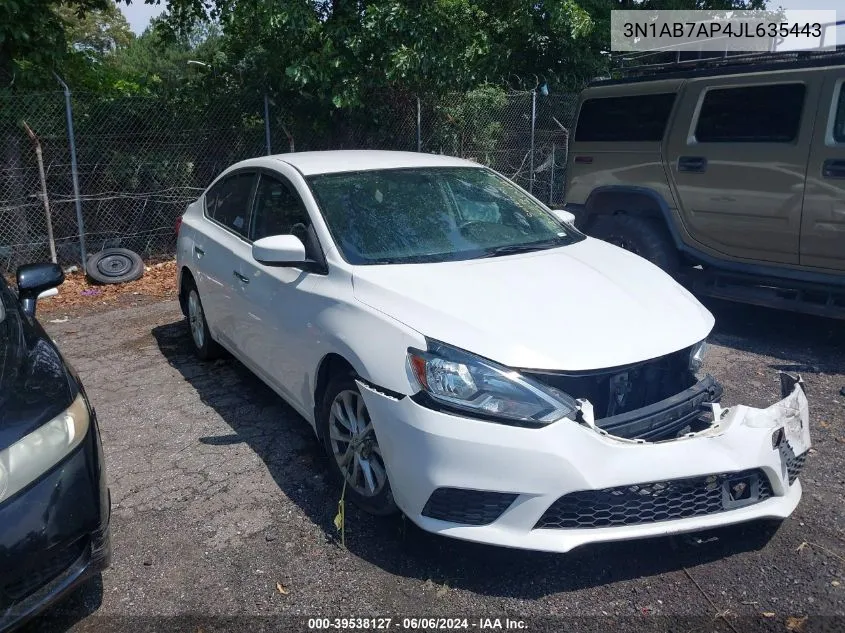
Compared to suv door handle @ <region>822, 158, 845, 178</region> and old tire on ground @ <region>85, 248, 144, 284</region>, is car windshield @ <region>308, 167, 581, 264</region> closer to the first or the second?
suv door handle @ <region>822, 158, 845, 178</region>

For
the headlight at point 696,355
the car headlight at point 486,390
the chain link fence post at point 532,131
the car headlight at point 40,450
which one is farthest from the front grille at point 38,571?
the chain link fence post at point 532,131

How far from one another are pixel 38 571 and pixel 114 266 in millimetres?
6816

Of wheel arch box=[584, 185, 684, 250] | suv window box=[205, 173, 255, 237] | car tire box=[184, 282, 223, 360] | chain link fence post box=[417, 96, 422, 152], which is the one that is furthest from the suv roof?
car tire box=[184, 282, 223, 360]

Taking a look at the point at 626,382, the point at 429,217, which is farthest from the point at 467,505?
the point at 429,217

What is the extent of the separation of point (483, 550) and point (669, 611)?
78cm

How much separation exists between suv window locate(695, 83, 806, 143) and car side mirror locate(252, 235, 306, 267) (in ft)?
13.1

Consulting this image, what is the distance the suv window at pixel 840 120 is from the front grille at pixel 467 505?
13.8 feet

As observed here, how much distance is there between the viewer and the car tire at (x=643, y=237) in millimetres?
6645

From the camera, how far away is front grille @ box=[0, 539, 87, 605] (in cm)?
241

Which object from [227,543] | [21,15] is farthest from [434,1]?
[227,543]

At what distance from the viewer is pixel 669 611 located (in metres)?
2.85

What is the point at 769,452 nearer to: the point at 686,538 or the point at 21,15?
the point at 686,538

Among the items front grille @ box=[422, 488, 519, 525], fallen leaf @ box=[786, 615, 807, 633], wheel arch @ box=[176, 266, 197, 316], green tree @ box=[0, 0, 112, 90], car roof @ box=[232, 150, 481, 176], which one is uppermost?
green tree @ box=[0, 0, 112, 90]

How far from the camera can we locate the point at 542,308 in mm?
3281
